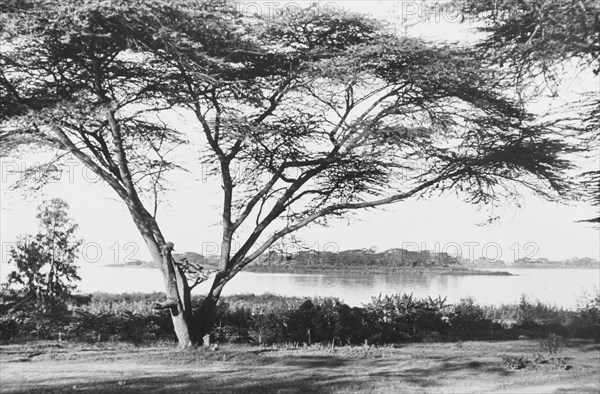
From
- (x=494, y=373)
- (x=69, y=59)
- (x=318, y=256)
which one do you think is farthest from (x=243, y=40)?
(x=494, y=373)

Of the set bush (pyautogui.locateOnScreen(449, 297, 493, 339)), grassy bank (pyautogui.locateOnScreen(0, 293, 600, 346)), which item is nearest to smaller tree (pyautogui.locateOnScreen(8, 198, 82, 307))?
grassy bank (pyautogui.locateOnScreen(0, 293, 600, 346))

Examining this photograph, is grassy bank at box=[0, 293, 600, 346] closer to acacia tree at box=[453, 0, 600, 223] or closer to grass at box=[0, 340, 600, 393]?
grass at box=[0, 340, 600, 393]

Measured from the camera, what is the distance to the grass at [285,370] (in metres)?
8.13

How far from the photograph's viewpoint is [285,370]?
9422 mm

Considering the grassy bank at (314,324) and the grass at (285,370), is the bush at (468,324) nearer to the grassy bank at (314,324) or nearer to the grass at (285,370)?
the grassy bank at (314,324)

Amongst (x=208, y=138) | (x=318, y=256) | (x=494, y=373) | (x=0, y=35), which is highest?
(x=0, y=35)

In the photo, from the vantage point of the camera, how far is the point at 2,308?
12805 millimetres

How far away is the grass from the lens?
26.7 feet

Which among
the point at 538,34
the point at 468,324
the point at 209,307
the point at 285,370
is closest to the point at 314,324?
the point at 209,307

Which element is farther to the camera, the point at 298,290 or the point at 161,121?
the point at 298,290

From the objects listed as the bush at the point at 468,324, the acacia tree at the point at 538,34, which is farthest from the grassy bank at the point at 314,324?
the acacia tree at the point at 538,34

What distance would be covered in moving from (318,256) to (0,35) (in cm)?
815

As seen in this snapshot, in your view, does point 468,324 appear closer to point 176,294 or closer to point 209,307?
point 209,307

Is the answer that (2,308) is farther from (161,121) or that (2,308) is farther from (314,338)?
(314,338)
